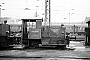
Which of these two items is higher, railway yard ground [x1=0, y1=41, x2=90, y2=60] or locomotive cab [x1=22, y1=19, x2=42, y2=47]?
locomotive cab [x1=22, y1=19, x2=42, y2=47]

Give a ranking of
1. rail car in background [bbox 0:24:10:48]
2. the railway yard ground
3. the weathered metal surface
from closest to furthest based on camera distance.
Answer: the railway yard ground < rail car in background [bbox 0:24:10:48] < the weathered metal surface

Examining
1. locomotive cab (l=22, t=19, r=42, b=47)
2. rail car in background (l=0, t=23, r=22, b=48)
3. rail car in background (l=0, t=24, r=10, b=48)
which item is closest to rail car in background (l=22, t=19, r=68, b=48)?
locomotive cab (l=22, t=19, r=42, b=47)

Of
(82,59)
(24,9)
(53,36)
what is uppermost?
(24,9)

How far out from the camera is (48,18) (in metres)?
35.8

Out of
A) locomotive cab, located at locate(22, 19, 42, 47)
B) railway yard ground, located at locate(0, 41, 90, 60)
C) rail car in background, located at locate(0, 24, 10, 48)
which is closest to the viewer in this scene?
railway yard ground, located at locate(0, 41, 90, 60)

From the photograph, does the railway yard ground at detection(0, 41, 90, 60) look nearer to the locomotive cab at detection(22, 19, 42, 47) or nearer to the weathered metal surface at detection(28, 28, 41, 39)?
the locomotive cab at detection(22, 19, 42, 47)

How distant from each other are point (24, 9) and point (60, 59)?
19800 millimetres

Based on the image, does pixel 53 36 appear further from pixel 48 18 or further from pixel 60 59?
pixel 48 18

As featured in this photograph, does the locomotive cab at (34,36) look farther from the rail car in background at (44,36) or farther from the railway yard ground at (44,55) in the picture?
the railway yard ground at (44,55)

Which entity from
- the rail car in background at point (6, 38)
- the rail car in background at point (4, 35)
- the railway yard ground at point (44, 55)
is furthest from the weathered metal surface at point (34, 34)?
the railway yard ground at point (44, 55)

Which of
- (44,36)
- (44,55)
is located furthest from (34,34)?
(44,55)

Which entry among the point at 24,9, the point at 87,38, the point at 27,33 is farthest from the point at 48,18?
the point at 27,33

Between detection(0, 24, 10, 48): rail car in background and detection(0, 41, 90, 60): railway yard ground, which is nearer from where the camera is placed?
detection(0, 41, 90, 60): railway yard ground

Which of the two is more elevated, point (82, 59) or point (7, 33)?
point (7, 33)
